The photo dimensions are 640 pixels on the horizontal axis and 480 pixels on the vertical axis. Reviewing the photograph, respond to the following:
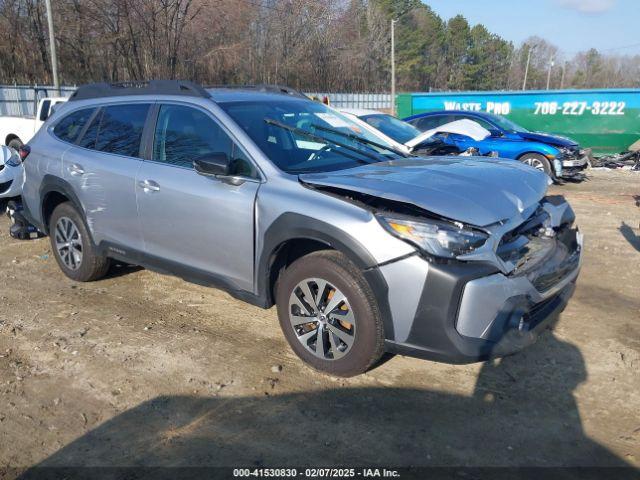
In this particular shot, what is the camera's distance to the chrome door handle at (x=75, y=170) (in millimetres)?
4871

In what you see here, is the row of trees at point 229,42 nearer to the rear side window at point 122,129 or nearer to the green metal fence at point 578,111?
the green metal fence at point 578,111

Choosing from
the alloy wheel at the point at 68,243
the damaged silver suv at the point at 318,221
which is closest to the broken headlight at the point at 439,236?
the damaged silver suv at the point at 318,221

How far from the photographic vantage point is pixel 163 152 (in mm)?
4320

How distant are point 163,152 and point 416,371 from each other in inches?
101

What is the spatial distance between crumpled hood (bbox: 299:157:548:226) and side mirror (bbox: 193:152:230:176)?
0.54 m

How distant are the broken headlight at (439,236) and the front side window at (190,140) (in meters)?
1.22

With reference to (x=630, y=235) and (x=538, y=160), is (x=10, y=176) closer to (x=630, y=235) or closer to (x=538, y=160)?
(x=630, y=235)

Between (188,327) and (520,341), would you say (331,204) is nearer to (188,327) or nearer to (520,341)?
(520,341)

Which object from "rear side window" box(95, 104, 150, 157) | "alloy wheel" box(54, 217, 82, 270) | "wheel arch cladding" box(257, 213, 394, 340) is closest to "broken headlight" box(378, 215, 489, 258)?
"wheel arch cladding" box(257, 213, 394, 340)

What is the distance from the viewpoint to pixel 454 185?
3402 millimetres

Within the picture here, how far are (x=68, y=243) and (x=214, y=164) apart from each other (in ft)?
8.11

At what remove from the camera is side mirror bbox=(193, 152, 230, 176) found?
3.66 meters

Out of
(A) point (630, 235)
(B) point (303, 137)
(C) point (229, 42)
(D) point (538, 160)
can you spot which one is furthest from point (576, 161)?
(C) point (229, 42)

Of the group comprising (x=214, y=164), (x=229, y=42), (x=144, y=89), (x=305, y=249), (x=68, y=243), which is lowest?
(x=68, y=243)
